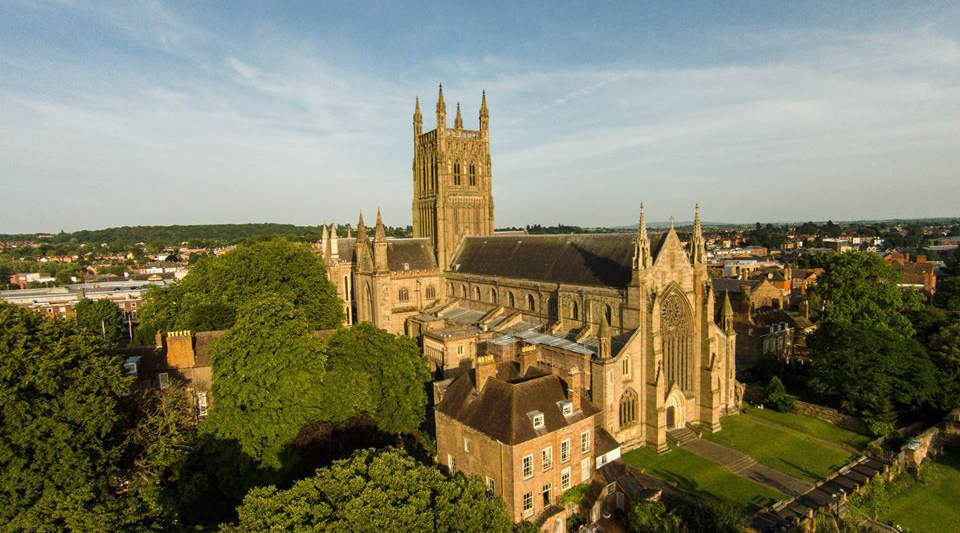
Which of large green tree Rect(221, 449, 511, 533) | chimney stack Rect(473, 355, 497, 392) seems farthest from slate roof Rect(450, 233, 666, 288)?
large green tree Rect(221, 449, 511, 533)

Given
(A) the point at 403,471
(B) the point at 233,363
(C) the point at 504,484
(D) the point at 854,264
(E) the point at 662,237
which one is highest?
(E) the point at 662,237

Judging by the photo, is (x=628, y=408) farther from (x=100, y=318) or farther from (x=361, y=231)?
(x=100, y=318)

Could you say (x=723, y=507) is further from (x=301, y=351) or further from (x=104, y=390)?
(x=104, y=390)

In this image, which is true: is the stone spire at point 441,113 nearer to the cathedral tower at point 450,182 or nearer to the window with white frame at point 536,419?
the cathedral tower at point 450,182

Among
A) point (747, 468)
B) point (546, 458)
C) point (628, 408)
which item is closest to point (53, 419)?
point (546, 458)

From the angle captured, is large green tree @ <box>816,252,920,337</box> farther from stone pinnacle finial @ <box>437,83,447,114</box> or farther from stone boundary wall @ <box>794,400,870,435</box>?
stone pinnacle finial @ <box>437,83,447,114</box>

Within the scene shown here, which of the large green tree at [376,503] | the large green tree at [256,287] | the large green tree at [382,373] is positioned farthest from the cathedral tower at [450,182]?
the large green tree at [376,503]

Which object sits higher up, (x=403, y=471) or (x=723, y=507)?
(x=403, y=471)

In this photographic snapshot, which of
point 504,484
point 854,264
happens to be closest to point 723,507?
point 504,484
